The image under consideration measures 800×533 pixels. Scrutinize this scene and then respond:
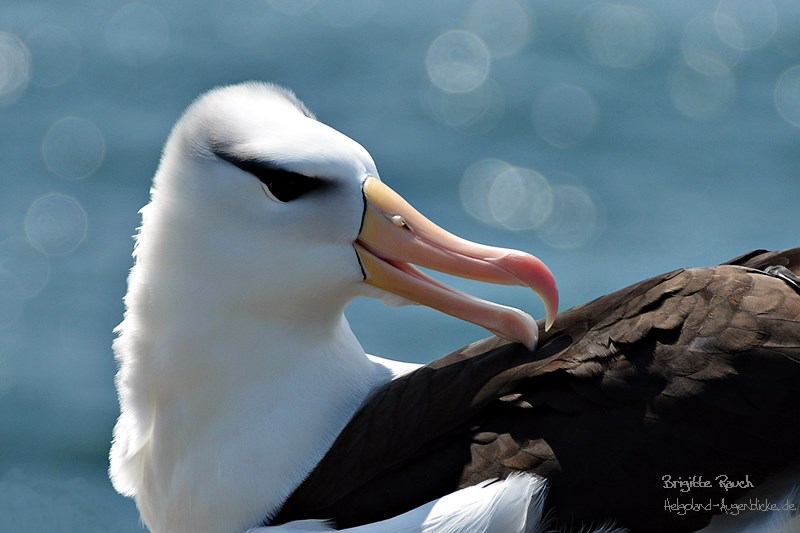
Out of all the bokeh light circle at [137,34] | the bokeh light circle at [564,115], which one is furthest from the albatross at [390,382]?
the bokeh light circle at [137,34]

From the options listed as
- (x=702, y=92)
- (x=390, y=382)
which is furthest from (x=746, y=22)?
(x=390, y=382)

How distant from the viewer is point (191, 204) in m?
3.80

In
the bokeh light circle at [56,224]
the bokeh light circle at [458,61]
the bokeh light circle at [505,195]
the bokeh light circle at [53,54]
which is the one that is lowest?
the bokeh light circle at [56,224]

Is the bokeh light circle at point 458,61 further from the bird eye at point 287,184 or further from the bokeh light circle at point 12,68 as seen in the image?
the bird eye at point 287,184

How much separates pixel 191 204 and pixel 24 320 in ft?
13.5

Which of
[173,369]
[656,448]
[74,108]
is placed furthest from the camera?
[74,108]

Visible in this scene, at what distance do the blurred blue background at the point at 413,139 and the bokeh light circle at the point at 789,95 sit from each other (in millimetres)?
20

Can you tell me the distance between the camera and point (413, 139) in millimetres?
8906

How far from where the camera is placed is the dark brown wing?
363cm

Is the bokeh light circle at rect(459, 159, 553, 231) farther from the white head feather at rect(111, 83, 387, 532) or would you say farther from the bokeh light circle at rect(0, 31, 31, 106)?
the white head feather at rect(111, 83, 387, 532)

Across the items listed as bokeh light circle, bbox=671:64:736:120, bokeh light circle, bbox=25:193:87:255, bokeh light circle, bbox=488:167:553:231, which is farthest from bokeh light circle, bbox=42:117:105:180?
bokeh light circle, bbox=671:64:736:120

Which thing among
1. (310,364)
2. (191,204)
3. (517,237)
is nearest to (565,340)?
(310,364)

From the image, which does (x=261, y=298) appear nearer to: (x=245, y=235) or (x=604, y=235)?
(x=245, y=235)

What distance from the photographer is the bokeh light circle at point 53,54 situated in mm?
9750
